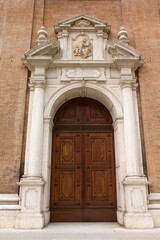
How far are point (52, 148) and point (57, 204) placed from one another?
154 centimetres

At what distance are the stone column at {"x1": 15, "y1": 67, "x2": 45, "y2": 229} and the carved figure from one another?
1490 millimetres

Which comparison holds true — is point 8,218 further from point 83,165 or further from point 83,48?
point 83,48

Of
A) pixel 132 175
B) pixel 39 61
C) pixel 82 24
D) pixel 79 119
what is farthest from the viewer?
pixel 82 24

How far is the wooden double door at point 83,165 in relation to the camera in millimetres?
6668

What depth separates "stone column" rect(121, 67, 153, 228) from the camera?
5.62m

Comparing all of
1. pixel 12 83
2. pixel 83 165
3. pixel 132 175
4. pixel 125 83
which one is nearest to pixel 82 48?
pixel 125 83

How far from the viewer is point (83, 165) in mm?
6980

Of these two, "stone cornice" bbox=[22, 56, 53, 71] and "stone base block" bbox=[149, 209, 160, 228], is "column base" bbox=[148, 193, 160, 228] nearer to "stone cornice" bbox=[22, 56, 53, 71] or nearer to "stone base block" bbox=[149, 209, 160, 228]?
"stone base block" bbox=[149, 209, 160, 228]

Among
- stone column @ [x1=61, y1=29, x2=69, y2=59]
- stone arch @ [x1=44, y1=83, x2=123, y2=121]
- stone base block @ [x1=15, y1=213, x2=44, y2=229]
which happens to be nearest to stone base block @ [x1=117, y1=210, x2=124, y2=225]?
stone base block @ [x1=15, y1=213, x2=44, y2=229]

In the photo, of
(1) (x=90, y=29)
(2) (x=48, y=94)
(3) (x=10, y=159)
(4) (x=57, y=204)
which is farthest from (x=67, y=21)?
(4) (x=57, y=204)

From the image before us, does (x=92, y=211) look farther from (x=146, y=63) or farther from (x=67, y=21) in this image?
(x=67, y=21)

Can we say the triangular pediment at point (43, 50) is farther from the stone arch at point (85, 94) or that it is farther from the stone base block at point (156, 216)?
the stone base block at point (156, 216)

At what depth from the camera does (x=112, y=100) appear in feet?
22.9

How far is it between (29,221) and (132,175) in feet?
8.72
